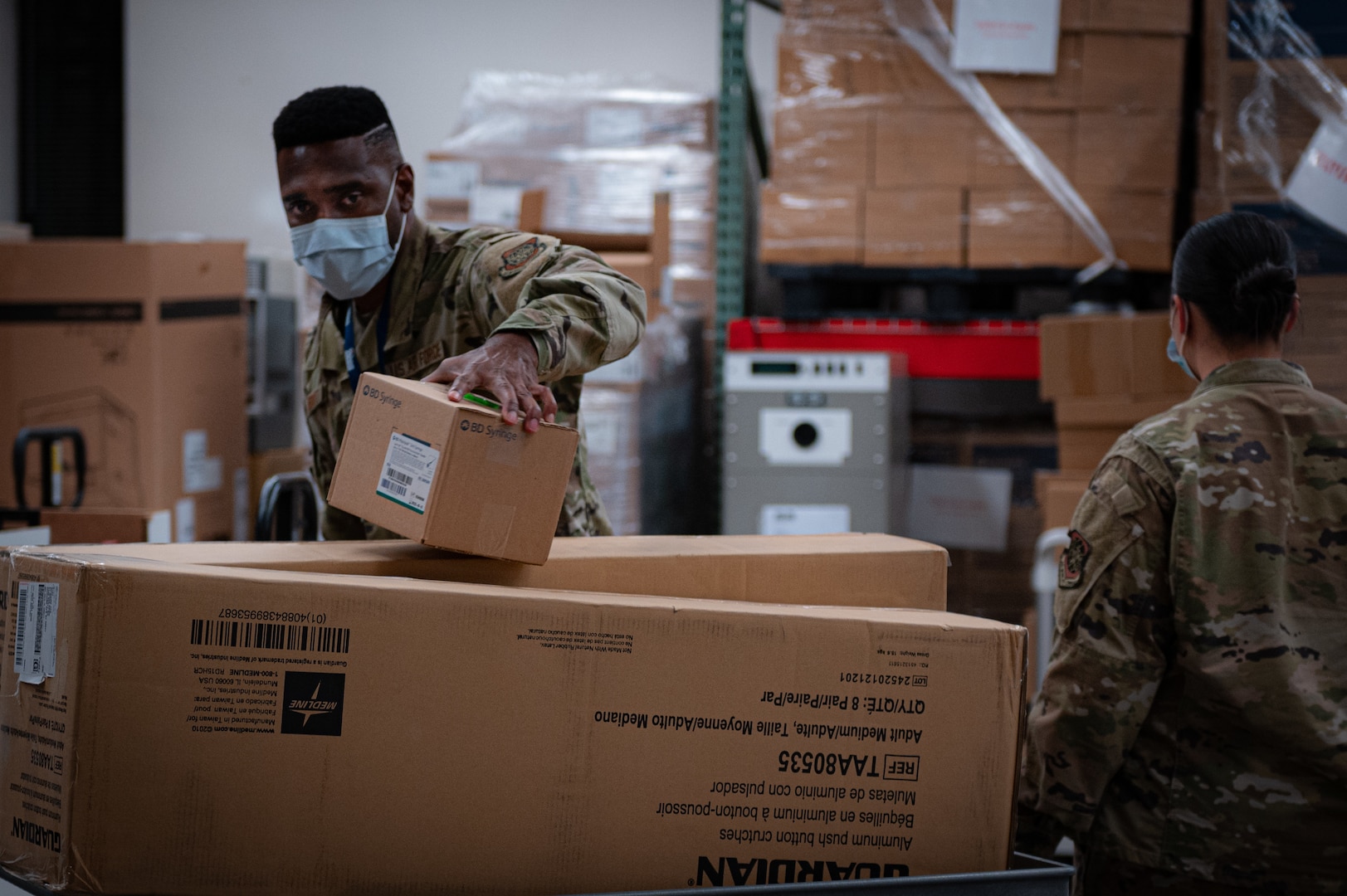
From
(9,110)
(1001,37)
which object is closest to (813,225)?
(1001,37)

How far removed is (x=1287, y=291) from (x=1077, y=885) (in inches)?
32.0

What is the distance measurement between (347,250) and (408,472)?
2.11 feet

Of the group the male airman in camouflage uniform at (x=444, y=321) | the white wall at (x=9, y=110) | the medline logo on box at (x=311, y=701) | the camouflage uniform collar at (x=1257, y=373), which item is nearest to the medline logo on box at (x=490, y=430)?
the medline logo on box at (x=311, y=701)

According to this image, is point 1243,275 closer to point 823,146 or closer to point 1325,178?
point 1325,178

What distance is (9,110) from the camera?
17.5 feet

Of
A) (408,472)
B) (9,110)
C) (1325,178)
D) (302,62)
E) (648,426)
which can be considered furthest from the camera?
(9,110)

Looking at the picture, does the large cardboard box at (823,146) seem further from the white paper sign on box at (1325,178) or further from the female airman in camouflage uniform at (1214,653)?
the female airman in camouflage uniform at (1214,653)

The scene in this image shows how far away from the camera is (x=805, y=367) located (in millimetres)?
3576

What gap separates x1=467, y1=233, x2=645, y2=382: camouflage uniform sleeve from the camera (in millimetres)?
1345

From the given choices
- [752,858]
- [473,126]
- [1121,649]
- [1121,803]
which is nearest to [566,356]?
[752,858]

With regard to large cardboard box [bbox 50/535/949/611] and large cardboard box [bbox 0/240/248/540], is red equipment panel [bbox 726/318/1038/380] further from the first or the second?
large cardboard box [bbox 50/535/949/611]

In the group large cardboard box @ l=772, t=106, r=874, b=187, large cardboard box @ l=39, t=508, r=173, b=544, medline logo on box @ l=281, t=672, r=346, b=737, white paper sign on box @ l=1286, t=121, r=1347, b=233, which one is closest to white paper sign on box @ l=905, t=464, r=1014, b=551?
large cardboard box @ l=772, t=106, r=874, b=187

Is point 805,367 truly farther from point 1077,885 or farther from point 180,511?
point 1077,885

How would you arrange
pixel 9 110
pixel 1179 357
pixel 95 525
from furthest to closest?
pixel 9 110, pixel 95 525, pixel 1179 357
